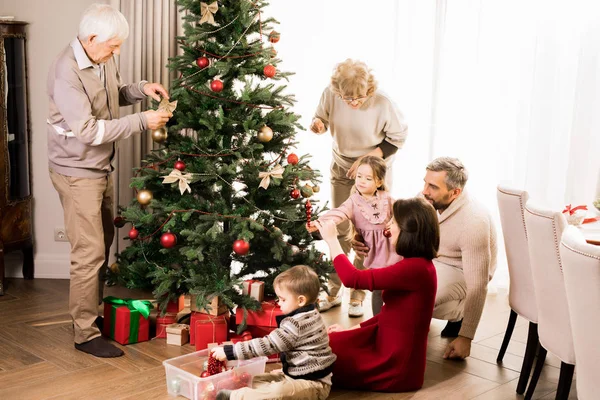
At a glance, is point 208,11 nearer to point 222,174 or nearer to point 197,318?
point 222,174

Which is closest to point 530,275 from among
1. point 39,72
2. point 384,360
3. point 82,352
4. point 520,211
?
point 520,211

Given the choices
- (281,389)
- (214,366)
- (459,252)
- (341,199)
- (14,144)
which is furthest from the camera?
(14,144)

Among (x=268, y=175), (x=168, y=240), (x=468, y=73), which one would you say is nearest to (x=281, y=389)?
(x=168, y=240)

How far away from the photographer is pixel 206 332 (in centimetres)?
369

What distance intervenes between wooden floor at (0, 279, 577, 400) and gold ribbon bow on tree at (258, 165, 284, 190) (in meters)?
0.92

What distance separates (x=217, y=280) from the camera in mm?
3707

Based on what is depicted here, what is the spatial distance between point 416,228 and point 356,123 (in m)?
1.23

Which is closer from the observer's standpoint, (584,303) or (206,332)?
(584,303)

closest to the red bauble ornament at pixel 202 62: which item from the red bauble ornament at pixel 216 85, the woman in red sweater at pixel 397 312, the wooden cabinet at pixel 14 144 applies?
the red bauble ornament at pixel 216 85

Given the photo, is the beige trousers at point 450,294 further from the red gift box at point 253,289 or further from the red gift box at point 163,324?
the red gift box at point 163,324

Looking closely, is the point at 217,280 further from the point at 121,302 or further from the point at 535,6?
the point at 535,6

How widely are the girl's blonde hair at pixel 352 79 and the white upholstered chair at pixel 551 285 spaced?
1.38 metres

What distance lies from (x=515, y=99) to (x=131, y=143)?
2523 mm

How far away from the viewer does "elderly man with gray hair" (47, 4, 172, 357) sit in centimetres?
346
